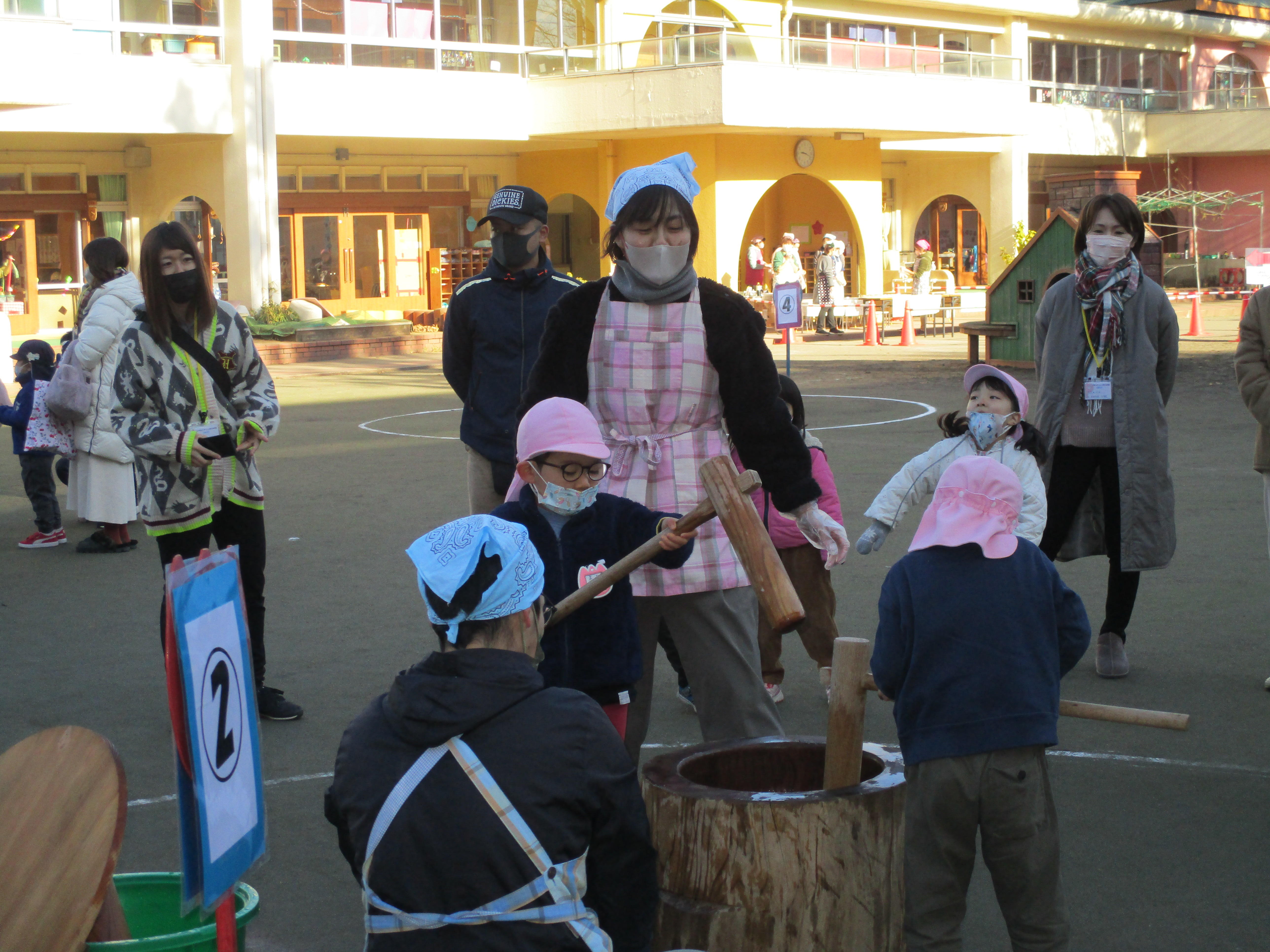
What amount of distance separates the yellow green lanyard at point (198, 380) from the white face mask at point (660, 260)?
206 cm

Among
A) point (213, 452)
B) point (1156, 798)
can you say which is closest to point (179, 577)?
point (213, 452)

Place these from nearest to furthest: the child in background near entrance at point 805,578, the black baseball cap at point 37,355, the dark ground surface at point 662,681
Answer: the dark ground surface at point 662,681 < the child in background near entrance at point 805,578 < the black baseball cap at point 37,355

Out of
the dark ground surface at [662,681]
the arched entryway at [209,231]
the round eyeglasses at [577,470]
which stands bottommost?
the dark ground surface at [662,681]

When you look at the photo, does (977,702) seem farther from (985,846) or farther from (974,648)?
(985,846)

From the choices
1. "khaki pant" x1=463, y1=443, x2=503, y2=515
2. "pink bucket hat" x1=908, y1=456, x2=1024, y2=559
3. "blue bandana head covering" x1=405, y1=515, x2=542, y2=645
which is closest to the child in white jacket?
"khaki pant" x1=463, y1=443, x2=503, y2=515

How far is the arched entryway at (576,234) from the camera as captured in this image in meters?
34.9

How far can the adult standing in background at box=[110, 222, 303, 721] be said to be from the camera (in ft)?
17.0

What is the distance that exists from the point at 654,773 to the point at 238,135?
24864 mm

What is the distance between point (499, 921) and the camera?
8.22ft

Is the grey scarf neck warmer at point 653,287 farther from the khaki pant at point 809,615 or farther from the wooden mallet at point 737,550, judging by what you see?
the khaki pant at point 809,615

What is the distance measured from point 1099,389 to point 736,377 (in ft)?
8.44

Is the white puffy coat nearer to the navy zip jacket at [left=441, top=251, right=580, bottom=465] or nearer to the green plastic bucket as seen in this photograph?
the navy zip jacket at [left=441, top=251, right=580, bottom=465]

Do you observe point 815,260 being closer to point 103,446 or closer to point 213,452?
point 103,446

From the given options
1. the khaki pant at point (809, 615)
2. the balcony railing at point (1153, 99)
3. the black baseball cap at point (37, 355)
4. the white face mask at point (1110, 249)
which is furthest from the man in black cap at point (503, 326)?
the balcony railing at point (1153, 99)
